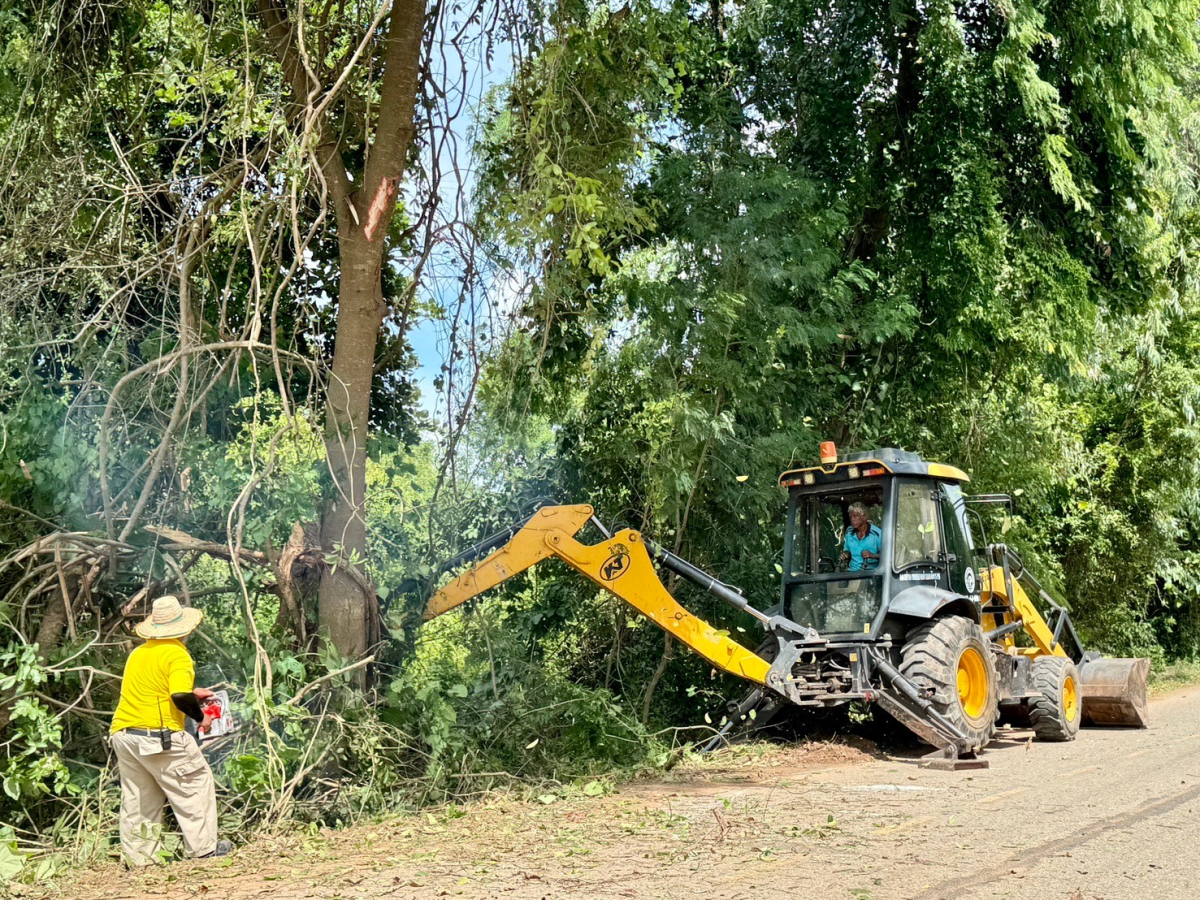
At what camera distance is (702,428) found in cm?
1179

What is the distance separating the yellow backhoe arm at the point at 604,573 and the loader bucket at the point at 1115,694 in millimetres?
4370

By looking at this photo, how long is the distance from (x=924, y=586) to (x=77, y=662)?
6832 millimetres

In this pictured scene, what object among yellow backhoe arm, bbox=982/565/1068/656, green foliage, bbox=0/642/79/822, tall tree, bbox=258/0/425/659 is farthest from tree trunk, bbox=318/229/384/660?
yellow backhoe arm, bbox=982/565/1068/656

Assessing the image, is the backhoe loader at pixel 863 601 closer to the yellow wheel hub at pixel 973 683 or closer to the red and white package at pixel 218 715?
the yellow wheel hub at pixel 973 683

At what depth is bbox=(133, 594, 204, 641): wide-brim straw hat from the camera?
274 inches

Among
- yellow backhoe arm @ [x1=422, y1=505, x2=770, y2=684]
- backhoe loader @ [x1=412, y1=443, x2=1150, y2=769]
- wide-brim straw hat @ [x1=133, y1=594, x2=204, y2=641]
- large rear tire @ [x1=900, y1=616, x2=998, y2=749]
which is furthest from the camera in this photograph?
large rear tire @ [x1=900, y1=616, x2=998, y2=749]

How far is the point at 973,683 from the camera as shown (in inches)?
421

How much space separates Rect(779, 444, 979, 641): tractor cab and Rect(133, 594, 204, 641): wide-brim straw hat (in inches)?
217

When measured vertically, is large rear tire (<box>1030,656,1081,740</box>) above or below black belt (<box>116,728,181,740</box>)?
below

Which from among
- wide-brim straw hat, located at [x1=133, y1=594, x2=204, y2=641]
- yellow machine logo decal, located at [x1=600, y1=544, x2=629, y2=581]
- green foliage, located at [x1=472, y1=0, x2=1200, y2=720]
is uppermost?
green foliage, located at [x1=472, y1=0, x2=1200, y2=720]

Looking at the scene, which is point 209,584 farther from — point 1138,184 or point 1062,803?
point 1138,184

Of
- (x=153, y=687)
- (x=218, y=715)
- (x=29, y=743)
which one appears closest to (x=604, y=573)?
(x=218, y=715)

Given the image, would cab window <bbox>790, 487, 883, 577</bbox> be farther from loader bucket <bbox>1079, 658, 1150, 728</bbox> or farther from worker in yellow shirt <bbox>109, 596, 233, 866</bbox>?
worker in yellow shirt <bbox>109, 596, 233, 866</bbox>

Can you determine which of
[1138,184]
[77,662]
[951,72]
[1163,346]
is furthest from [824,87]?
[77,662]
